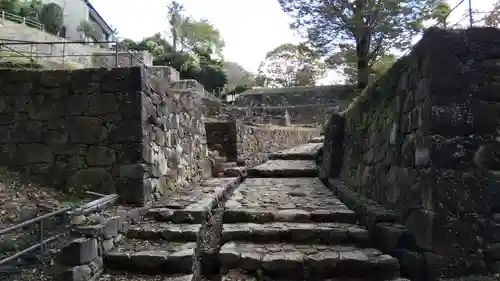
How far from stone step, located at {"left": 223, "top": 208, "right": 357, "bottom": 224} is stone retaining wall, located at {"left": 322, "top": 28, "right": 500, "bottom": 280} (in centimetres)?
85

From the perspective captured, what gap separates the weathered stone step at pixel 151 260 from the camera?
129 inches

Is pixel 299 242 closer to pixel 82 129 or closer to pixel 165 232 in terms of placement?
pixel 165 232

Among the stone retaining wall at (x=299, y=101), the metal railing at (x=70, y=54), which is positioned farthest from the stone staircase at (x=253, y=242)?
the stone retaining wall at (x=299, y=101)

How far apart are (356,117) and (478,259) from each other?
3746 millimetres

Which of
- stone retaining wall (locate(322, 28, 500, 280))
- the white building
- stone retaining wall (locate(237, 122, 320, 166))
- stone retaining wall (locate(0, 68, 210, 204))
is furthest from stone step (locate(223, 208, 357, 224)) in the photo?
the white building

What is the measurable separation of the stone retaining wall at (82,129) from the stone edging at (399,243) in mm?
2611

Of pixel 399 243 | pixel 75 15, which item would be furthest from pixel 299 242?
pixel 75 15

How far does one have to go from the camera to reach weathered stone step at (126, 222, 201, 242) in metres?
3.76

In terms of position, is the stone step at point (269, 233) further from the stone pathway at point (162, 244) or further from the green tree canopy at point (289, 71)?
the green tree canopy at point (289, 71)

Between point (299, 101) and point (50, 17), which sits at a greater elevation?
point (50, 17)

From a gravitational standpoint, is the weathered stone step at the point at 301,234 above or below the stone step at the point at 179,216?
below

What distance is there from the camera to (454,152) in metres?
3.11

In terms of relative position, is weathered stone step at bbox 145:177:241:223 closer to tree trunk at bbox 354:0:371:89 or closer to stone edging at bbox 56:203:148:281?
stone edging at bbox 56:203:148:281

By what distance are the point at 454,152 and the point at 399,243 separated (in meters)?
0.92
